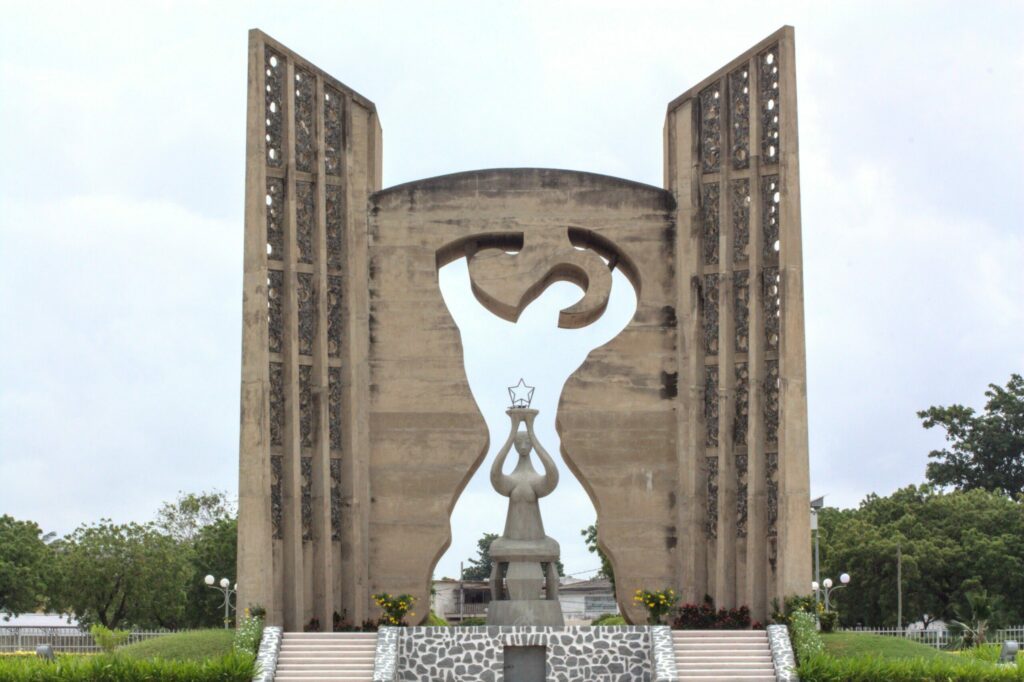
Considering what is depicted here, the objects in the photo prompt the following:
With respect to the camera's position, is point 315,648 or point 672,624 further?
point 672,624

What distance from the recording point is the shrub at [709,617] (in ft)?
80.9

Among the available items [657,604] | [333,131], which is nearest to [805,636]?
[657,604]

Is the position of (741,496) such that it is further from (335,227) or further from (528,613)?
(335,227)

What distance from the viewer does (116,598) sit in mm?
42344

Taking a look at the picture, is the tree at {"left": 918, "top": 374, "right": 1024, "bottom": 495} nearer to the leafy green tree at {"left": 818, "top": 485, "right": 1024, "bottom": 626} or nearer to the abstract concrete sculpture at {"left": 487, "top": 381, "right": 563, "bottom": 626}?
the leafy green tree at {"left": 818, "top": 485, "right": 1024, "bottom": 626}

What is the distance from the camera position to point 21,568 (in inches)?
1603

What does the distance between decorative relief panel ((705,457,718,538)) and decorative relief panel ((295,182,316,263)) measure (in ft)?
24.9

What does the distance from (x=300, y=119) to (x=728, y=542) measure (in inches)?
400

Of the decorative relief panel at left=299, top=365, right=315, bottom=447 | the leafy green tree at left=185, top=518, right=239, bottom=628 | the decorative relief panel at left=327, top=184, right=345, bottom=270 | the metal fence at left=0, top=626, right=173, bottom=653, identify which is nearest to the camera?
the decorative relief panel at left=299, top=365, right=315, bottom=447

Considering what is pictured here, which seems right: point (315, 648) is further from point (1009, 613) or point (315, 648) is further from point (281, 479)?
point (1009, 613)

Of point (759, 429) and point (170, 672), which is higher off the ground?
point (759, 429)

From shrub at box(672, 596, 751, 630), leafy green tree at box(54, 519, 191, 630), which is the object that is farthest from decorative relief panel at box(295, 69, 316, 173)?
leafy green tree at box(54, 519, 191, 630)

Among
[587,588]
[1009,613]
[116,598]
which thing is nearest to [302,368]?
[116,598]

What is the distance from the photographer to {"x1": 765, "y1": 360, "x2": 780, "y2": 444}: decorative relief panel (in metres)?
24.9
